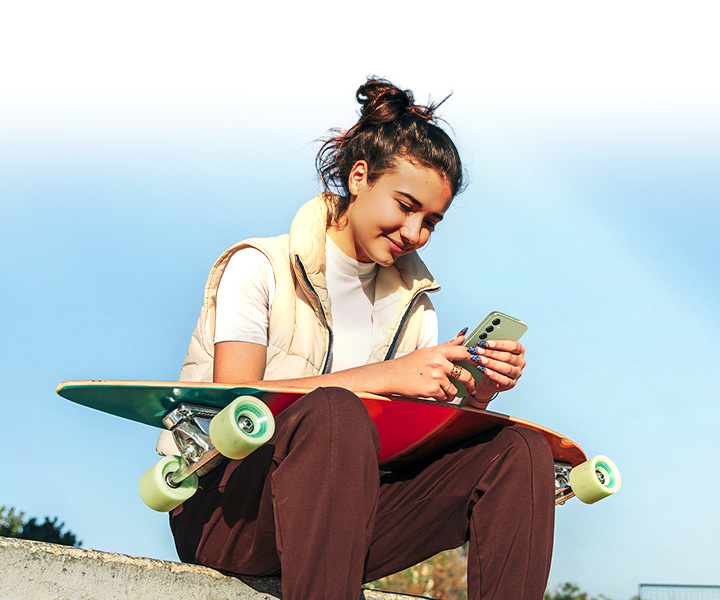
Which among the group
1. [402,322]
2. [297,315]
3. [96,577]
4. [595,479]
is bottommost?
[96,577]

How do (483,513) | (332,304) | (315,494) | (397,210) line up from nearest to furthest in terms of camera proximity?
(315,494) < (483,513) < (397,210) < (332,304)

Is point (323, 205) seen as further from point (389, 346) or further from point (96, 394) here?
point (96, 394)

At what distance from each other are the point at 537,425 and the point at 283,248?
967mm

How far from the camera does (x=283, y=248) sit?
7.73 ft

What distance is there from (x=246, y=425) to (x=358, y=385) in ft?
1.42

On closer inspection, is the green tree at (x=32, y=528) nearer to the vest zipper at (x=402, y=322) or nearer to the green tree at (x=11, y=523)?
the green tree at (x=11, y=523)

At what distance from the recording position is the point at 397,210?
2.42 metres

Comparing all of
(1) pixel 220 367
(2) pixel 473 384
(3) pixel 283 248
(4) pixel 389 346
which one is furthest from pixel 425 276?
(1) pixel 220 367

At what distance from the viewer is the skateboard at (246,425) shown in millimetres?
1508

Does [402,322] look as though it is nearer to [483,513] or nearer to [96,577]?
[483,513]

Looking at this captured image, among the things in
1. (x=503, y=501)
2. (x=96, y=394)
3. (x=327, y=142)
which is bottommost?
(x=503, y=501)

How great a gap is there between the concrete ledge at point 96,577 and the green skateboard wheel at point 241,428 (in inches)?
15.6

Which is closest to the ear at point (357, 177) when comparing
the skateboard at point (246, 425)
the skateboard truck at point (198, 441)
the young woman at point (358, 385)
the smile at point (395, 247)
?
the young woman at point (358, 385)

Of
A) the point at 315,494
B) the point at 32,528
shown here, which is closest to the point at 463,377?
the point at 315,494
